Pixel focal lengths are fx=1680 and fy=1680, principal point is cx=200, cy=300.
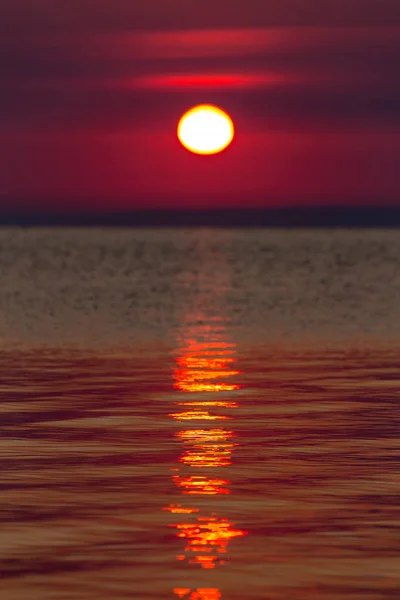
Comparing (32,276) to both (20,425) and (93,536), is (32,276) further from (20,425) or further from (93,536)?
(93,536)

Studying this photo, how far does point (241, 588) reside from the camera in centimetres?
641

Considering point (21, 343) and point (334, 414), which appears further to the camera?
point (21, 343)

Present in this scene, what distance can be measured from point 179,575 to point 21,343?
1319 cm

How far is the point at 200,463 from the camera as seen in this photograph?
950 cm

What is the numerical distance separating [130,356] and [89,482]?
877cm

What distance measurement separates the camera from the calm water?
6.71 metres

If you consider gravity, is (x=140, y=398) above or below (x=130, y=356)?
below

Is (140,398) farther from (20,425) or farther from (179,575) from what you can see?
(179,575)

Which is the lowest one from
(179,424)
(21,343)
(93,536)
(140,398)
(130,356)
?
(93,536)

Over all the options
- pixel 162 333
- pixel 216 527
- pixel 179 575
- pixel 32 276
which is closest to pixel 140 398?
pixel 216 527

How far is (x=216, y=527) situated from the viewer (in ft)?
24.8

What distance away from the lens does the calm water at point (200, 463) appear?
6.71 meters

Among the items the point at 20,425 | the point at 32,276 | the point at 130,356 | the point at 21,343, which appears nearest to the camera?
the point at 20,425

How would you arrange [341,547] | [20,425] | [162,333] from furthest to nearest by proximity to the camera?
[162,333]
[20,425]
[341,547]
